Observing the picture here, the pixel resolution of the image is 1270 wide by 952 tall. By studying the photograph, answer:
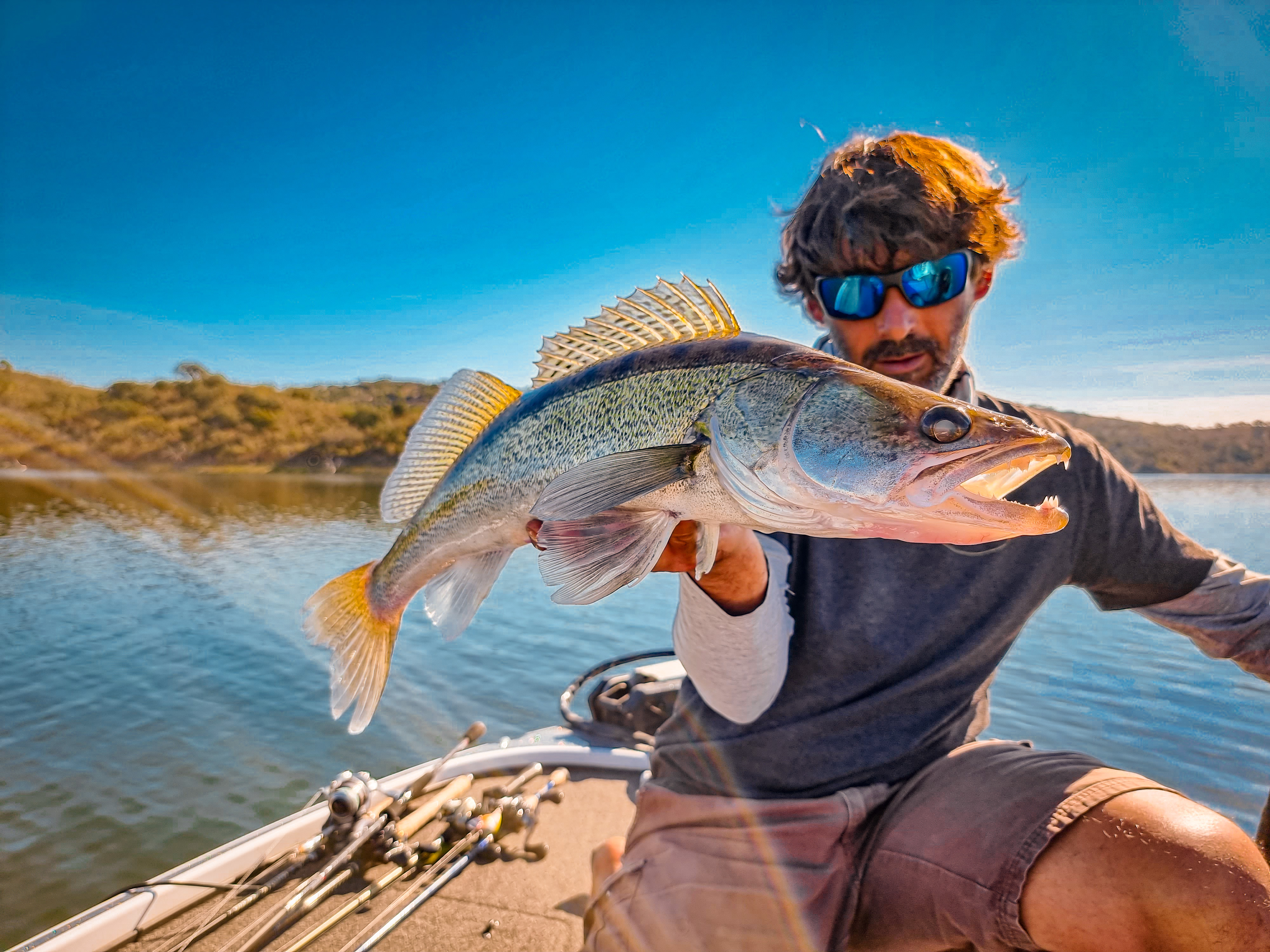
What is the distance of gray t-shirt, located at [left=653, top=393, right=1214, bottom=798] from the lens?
7.61 ft

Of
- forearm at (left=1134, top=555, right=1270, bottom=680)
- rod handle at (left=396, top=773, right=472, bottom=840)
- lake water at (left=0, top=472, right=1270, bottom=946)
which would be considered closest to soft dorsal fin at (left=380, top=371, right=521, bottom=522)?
rod handle at (left=396, top=773, right=472, bottom=840)

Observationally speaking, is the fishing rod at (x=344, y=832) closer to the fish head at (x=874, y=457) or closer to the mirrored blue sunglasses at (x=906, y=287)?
the fish head at (x=874, y=457)

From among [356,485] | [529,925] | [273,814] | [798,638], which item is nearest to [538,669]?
[273,814]

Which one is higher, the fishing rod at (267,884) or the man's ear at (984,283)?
the man's ear at (984,283)

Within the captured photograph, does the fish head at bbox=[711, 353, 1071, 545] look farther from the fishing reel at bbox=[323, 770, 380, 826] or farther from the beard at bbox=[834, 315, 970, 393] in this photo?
the fishing reel at bbox=[323, 770, 380, 826]

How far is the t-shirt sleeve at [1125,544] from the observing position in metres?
2.43

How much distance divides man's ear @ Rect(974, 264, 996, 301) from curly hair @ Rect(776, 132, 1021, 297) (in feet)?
0.16

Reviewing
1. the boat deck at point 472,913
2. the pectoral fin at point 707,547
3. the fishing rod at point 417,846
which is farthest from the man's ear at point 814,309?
the fishing rod at point 417,846

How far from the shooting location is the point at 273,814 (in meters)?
6.61

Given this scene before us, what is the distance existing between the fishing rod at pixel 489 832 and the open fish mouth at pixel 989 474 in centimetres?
279

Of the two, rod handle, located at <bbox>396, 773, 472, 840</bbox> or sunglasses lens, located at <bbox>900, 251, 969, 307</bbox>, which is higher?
sunglasses lens, located at <bbox>900, 251, 969, 307</bbox>

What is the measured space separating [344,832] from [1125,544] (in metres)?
3.53

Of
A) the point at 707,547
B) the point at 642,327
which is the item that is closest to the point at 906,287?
the point at 642,327

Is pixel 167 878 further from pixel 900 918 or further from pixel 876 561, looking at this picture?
pixel 876 561
